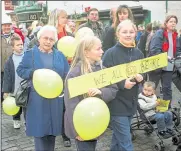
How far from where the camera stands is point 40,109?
3807 millimetres

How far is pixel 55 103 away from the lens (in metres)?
3.87

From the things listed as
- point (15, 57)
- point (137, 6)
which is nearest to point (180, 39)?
point (15, 57)

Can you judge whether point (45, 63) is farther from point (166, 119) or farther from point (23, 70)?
point (166, 119)

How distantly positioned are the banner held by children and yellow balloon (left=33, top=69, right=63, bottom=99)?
0.43 meters

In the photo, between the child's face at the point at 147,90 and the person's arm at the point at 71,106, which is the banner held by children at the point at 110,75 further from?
the child's face at the point at 147,90

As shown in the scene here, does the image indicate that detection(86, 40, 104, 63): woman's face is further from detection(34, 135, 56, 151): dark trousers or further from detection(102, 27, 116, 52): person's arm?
detection(102, 27, 116, 52): person's arm

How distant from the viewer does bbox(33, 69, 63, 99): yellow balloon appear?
3611 mm

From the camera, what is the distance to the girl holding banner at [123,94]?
3787 millimetres

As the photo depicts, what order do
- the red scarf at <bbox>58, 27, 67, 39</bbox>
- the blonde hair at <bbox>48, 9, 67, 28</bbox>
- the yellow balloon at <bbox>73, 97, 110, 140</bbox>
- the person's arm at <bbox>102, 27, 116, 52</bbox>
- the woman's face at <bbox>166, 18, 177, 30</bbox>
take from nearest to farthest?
the yellow balloon at <bbox>73, 97, 110, 140</bbox>
the blonde hair at <bbox>48, 9, 67, 28</bbox>
the red scarf at <bbox>58, 27, 67, 39</bbox>
the person's arm at <bbox>102, 27, 116, 52</bbox>
the woman's face at <bbox>166, 18, 177, 30</bbox>

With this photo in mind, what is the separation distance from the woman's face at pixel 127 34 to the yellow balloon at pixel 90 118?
92 cm

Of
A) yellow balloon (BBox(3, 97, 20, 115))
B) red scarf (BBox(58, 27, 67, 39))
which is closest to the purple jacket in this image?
red scarf (BBox(58, 27, 67, 39))

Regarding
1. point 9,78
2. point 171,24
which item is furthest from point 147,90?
point 9,78

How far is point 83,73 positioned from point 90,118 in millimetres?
496

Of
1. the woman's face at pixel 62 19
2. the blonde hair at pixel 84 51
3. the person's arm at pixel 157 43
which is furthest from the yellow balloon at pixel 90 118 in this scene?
the person's arm at pixel 157 43
